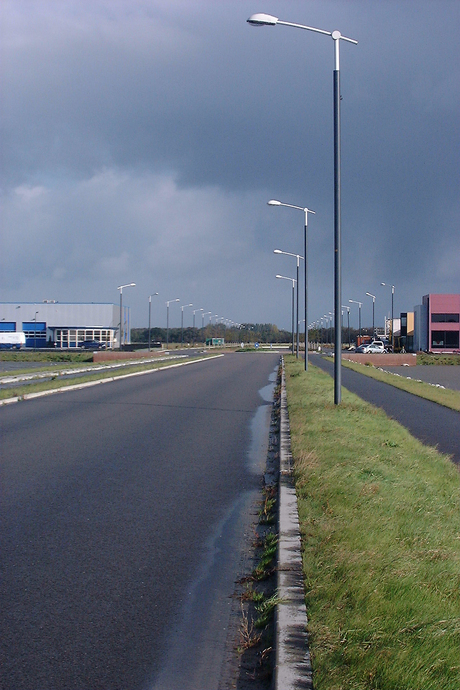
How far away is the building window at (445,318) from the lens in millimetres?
95938

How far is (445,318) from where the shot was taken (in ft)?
315

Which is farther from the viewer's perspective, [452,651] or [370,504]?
[370,504]

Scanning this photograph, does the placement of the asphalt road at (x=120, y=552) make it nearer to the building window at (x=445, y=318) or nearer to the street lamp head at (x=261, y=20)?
the street lamp head at (x=261, y=20)

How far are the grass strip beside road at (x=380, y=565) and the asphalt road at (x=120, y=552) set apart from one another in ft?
2.45

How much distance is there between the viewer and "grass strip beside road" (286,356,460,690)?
3.75 m

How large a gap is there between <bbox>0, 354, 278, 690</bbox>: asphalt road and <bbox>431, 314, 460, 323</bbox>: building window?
87.2 meters

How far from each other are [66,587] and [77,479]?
4022mm

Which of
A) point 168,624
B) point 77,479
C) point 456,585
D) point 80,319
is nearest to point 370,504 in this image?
point 456,585

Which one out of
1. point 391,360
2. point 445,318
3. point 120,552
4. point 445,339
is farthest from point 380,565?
point 445,339

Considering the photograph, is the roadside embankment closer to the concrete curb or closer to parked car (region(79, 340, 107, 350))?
parked car (region(79, 340, 107, 350))

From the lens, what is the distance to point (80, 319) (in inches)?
4488

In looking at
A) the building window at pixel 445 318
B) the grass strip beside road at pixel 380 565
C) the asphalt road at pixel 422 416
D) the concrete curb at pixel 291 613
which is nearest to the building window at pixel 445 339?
the building window at pixel 445 318

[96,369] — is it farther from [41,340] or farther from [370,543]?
[41,340]

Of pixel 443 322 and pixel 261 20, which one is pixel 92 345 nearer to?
pixel 443 322
